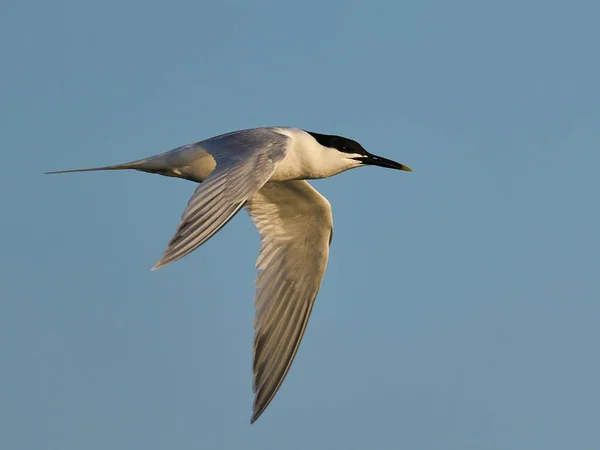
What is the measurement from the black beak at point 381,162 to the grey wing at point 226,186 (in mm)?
2107

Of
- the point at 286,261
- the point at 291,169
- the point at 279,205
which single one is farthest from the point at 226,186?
the point at 279,205

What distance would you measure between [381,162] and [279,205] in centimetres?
143

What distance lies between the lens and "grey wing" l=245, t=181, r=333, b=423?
12.0m

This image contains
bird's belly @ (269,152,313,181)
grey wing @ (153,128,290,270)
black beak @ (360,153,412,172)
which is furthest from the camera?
black beak @ (360,153,412,172)

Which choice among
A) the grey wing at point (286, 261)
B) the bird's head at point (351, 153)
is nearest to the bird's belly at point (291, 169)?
the bird's head at point (351, 153)

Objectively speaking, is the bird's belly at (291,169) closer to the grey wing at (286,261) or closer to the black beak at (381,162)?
the grey wing at (286,261)

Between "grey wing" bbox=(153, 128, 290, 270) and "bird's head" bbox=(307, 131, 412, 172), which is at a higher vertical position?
"bird's head" bbox=(307, 131, 412, 172)

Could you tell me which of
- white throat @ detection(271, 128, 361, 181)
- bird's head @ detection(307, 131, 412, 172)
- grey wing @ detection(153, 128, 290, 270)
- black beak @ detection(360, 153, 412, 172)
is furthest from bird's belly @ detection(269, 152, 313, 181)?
black beak @ detection(360, 153, 412, 172)

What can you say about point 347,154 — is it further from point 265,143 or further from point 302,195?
point 265,143

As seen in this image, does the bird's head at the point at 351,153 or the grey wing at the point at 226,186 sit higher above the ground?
the bird's head at the point at 351,153

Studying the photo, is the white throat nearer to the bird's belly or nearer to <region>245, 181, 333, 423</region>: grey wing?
the bird's belly

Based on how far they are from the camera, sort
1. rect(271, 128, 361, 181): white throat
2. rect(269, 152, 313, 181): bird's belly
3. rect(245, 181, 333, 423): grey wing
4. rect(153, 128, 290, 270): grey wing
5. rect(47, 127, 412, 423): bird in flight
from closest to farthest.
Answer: rect(153, 128, 290, 270): grey wing, rect(47, 127, 412, 423): bird in flight, rect(269, 152, 313, 181): bird's belly, rect(271, 128, 361, 181): white throat, rect(245, 181, 333, 423): grey wing

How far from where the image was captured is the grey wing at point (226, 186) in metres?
8.31

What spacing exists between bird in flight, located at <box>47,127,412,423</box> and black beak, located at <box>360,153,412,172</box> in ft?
0.04
